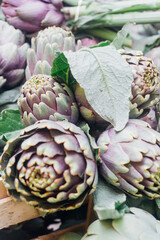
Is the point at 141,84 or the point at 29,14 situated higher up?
the point at 29,14

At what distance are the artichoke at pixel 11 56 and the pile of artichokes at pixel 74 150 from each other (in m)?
0.16

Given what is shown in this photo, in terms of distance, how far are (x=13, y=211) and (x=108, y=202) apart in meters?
0.22

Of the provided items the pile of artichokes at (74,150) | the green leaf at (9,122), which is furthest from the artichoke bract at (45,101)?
the green leaf at (9,122)

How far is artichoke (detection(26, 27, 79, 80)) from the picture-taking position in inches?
27.4

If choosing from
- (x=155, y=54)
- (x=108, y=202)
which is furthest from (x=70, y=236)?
(x=155, y=54)

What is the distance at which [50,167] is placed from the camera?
496 millimetres

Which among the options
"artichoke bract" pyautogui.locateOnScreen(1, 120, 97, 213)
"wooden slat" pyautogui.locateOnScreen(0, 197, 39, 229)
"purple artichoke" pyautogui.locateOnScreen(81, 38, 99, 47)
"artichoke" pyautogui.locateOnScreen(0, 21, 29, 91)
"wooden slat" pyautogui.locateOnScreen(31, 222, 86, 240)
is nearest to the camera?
"artichoke bract" pyautogui.locateOnScreen(1, 120, 97, 213)

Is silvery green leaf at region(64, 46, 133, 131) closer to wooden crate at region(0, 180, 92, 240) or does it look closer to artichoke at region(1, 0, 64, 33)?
wooden crate at region(0, 180, 92, 240)

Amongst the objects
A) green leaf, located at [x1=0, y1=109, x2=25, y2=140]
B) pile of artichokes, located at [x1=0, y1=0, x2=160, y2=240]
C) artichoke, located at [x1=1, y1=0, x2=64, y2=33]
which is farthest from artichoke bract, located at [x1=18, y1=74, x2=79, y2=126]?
artichoke, located at [x1=1, y1=0, x2=64, y2=33]

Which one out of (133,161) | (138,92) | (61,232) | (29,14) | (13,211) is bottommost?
(61,232)

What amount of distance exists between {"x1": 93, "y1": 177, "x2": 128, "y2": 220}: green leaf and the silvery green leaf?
13cm

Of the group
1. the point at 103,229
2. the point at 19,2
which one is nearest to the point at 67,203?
the point at 103,229

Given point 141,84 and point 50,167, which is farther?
point 141,84

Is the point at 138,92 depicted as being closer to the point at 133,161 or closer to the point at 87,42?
the point at 133,161
